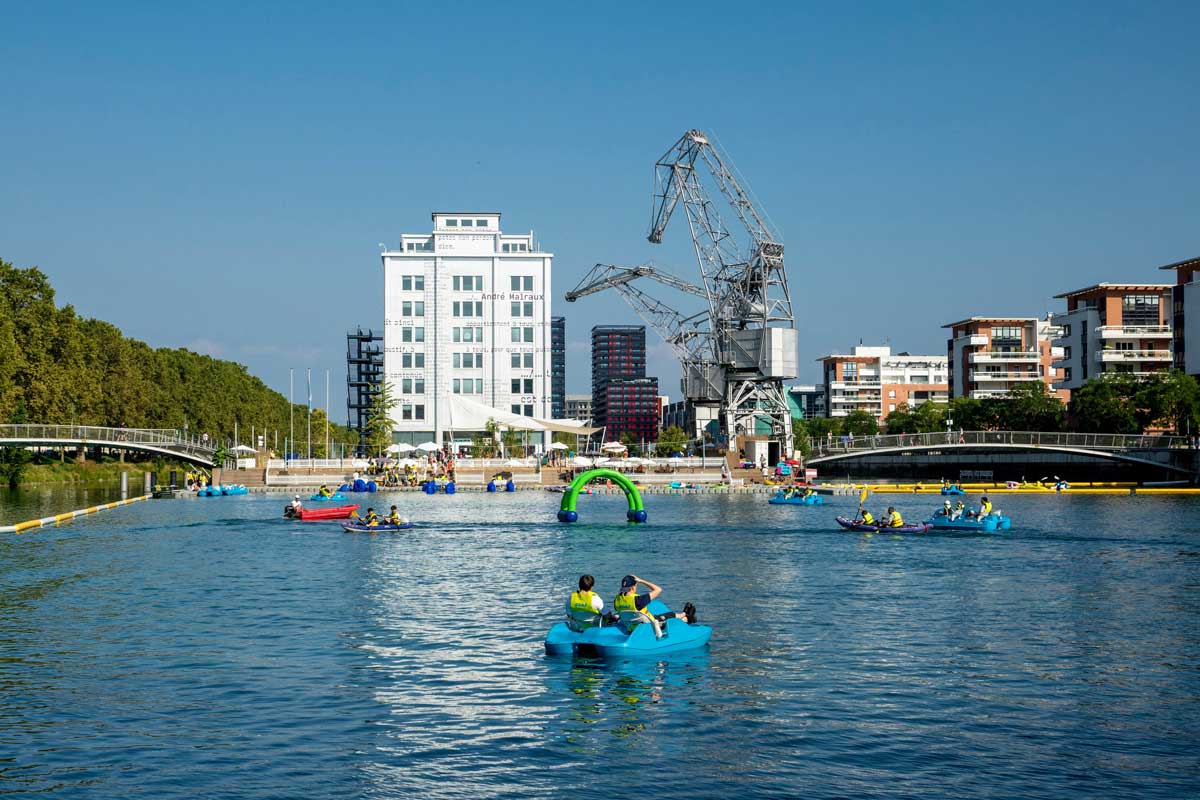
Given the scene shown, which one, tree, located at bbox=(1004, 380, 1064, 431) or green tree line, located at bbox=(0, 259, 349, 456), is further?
tree, located at bbox=(1004, 380, 1064, 431)

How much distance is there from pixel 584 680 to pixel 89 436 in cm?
Answer: 9051

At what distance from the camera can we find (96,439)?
103938 mm

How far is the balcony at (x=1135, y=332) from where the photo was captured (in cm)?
16638

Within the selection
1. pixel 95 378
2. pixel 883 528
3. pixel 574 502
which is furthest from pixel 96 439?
pixel 883 528

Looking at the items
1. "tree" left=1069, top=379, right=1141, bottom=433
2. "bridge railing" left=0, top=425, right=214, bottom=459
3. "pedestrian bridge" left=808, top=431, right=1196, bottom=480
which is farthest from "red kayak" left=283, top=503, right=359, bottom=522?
"tree" left=1069, top=379, right=1141, bottom=433

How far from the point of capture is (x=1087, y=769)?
20359 millimetres

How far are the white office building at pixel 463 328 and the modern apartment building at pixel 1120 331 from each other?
83562 millimetres

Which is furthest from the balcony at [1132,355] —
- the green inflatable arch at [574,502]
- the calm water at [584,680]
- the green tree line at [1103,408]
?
the calm water at [584,680]

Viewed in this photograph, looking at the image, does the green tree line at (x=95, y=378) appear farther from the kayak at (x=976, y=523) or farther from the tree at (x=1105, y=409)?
the tree at (x=1105, y=409)

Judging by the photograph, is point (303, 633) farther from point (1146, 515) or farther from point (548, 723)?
point (1146, 515)

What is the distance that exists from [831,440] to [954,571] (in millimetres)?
90380

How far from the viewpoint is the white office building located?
151375 mm

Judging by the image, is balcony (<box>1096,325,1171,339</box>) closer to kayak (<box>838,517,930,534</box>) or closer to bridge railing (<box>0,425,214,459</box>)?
kayak (<box>838,517,930,534</box>)

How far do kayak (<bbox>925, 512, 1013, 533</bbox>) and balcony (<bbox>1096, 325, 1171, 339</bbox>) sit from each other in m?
110
